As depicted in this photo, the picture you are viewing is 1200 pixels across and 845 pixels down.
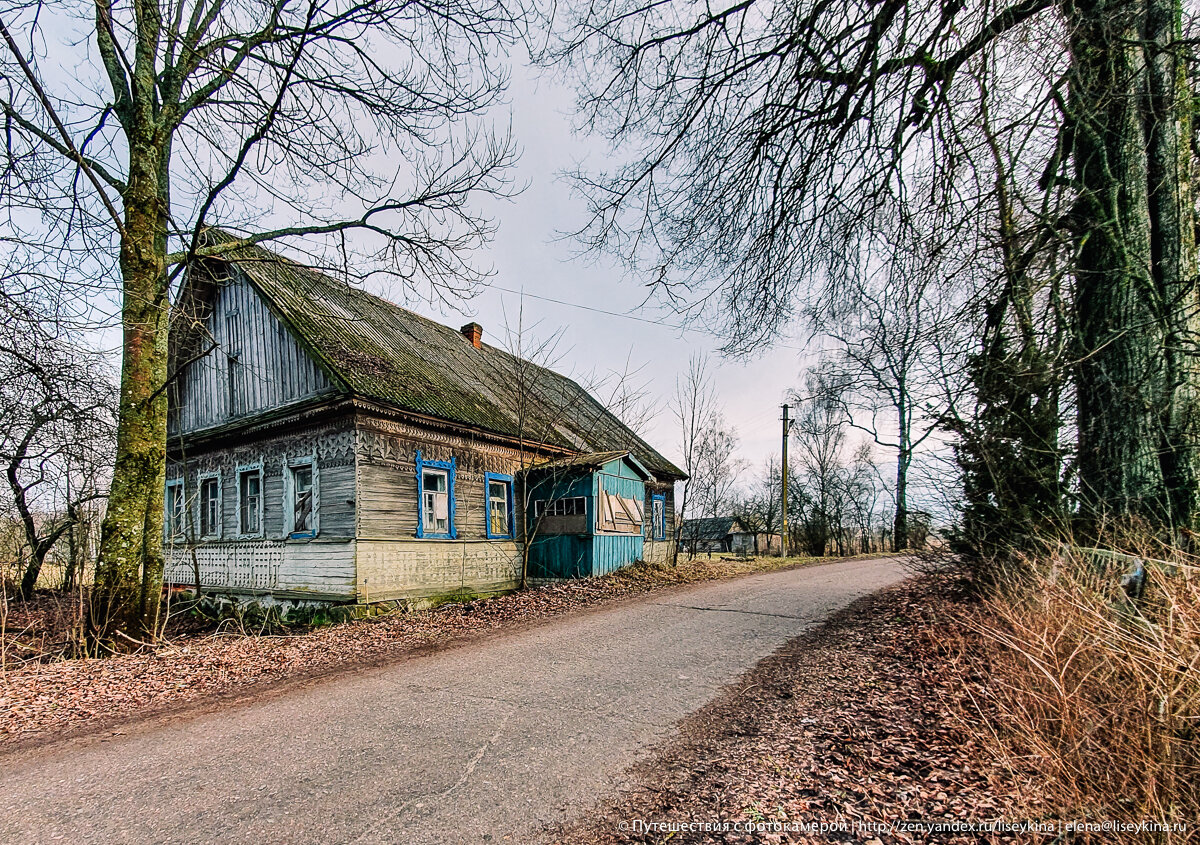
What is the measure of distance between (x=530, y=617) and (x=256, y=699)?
16.5 feet

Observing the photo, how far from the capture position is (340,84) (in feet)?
28.9

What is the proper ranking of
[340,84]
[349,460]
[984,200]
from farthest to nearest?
[349,460], [340,84], [984,200]

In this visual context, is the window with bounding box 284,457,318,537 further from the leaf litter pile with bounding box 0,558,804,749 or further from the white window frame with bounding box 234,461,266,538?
the leaf litter pile with bounding box 0,558,804,749

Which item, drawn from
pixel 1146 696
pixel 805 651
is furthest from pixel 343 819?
pixel 805 651

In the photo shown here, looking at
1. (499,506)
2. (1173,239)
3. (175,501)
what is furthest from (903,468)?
(175,501)

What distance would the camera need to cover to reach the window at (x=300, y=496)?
12523 millimetres

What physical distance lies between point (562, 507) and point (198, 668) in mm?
9464

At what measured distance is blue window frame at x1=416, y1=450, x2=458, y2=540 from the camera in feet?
42.7

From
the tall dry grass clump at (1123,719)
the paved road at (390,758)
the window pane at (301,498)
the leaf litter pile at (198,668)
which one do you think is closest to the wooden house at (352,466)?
the window pane at (301,498)

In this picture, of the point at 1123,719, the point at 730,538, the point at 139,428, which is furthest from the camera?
the point at 730,538

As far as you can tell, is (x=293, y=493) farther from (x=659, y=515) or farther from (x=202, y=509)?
(x=659, y=515)

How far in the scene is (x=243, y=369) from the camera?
14438 mm

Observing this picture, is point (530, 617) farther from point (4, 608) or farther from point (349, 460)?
point (4, 608)

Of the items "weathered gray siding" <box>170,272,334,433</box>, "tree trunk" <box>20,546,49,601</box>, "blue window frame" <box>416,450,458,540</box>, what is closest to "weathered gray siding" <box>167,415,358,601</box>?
"weathered gray siding" <box>170,272,334,433</box>
